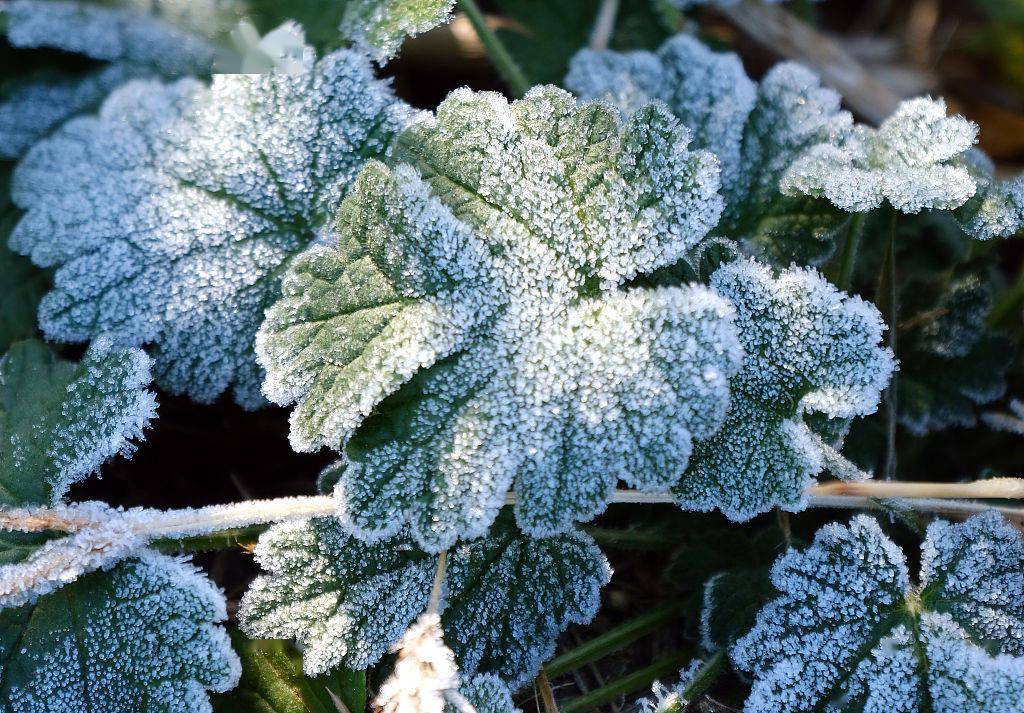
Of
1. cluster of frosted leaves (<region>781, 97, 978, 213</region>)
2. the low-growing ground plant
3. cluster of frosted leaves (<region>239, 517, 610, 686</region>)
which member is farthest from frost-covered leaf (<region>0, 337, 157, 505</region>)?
cluster of frosted leaves (<region>781, 97, 978, 213</region>)

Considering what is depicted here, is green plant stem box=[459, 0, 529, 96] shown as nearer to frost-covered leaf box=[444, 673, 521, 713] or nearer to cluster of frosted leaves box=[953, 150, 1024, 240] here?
cluster of frosted leaves box=[953, 150, 1024, 240]

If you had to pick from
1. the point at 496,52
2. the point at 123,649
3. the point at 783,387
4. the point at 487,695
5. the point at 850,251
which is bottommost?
the point at 123,649

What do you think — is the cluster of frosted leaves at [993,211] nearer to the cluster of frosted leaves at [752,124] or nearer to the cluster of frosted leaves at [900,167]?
the cluster of frosted leaves at [900,167]

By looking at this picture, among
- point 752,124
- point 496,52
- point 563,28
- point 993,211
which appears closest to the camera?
point 993,211

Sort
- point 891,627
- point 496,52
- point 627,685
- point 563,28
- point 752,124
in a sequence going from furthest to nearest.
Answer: point 563,28 < point 496,52 < point 752,124 < point 627,685 < point 891,627

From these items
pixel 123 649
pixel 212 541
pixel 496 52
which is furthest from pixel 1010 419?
pixel 123 649

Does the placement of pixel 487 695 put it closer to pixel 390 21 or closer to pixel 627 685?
pixel 627 685
